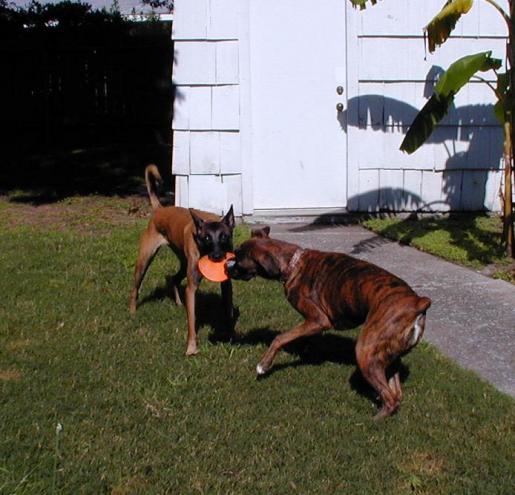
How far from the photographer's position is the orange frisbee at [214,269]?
19.5 ft

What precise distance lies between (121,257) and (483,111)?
473 cm

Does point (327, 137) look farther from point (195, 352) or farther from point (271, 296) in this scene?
point (195, 352)

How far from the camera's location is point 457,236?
9984 mm

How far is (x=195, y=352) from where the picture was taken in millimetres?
6227

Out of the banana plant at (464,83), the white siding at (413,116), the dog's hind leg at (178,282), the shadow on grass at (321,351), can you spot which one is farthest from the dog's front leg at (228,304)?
the white siding at (413,116)

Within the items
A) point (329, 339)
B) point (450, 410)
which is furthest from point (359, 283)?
point (329, 339)

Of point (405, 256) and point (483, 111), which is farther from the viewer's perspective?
point (483, 111)

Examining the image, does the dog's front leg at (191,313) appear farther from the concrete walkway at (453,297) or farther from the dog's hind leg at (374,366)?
the concrete walkway at (453,297)

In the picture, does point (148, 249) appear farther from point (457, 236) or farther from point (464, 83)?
point (457, 236)

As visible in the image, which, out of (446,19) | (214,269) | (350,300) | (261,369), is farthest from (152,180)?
(446,19)

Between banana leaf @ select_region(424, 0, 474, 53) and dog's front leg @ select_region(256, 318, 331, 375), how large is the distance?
3864 mm

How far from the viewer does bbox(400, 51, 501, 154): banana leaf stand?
340 inches

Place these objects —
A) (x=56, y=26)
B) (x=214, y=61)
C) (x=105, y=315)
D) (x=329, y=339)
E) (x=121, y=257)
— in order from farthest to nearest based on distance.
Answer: (x=56, y=26)
(x=214, y=61)
(x=121, y=257)
(x=105, y=315)
(x=329, y=339)

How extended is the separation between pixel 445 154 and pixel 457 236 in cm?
136
